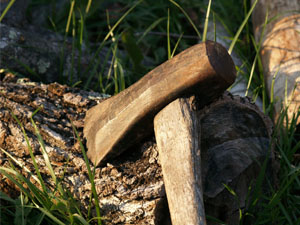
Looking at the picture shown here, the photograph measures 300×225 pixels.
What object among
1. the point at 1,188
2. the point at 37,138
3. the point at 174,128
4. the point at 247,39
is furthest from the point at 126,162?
the point at 247,39

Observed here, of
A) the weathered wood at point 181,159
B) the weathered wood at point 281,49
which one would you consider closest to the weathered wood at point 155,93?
the weathered wood at point 181,159

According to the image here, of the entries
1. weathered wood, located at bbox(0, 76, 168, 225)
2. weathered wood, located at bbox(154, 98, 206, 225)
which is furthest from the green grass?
weathered wood, located at bbox(154, 98, 206, 225)

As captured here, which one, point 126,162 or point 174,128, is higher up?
point 174,128

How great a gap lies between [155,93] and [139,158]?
36 centimetres

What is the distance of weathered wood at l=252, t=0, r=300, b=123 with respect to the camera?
260cm

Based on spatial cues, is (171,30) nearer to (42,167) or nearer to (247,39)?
(247,39)

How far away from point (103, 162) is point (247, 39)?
188 centimetres

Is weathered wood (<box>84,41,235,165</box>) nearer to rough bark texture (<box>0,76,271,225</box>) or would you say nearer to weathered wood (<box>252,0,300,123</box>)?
rough bark texture (<box>0,76,271,225</box>)

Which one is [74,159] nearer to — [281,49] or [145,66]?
[145,66]

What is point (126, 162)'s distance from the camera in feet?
5.96

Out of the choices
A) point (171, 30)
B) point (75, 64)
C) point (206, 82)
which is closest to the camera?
point (206, 82)

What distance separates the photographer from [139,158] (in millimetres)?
1812

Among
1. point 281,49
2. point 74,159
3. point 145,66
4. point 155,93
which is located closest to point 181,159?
point 155,93

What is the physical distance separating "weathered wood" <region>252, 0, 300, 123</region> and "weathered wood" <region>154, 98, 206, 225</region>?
3.57 ft
